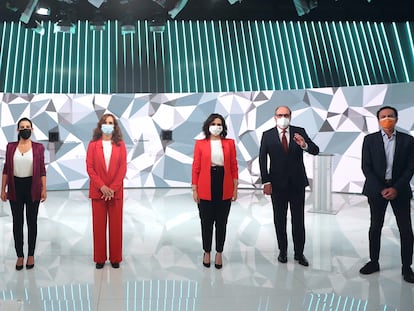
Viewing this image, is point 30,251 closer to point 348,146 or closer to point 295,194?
point 295,194

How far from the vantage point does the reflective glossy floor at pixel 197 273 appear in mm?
2792

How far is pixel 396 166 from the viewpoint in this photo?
315 cm

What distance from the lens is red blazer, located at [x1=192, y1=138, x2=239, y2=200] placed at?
3.42 metres

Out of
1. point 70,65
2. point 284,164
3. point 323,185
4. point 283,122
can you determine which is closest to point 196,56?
point 70,65

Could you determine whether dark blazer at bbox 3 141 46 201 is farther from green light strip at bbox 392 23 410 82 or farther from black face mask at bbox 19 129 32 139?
green light strip at bbox 392 23 410 82

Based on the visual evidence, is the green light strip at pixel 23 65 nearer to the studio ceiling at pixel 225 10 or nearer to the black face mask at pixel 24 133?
the studio ceiling at pixel 225 10

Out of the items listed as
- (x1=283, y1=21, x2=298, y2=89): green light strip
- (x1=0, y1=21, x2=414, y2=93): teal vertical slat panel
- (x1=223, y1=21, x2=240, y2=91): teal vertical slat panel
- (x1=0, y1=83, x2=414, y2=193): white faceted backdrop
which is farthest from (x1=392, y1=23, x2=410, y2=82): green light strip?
(x1=223, y1=21, x2=240, y2=91): teal vertical slat panel

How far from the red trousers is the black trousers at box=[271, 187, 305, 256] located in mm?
1358

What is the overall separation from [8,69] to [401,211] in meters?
9.02

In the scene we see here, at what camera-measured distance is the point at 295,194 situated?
355cm

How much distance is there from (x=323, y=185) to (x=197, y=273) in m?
3.56

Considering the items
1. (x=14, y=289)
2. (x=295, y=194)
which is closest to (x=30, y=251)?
(x=14, y=289)

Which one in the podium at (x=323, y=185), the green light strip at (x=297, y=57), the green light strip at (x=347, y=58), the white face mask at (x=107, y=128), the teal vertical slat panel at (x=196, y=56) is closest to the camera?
the white face mask at (x=107, y=128)

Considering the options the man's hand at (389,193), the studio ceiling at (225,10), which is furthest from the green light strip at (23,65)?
the man's hand at (389,193)
